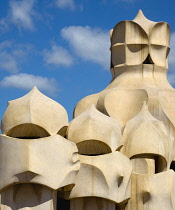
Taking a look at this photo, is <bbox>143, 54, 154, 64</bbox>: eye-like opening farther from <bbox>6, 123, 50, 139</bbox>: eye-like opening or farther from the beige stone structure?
<bbox>6, 123, 50, 139</bbox>: eye-like opening

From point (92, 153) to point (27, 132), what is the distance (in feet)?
7.98

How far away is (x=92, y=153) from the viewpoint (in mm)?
17203

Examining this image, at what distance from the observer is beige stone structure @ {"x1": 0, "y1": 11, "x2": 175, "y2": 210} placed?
15.1m

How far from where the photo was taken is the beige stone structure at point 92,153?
15.1 metres

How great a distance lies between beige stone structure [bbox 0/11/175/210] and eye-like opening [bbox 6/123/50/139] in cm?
3

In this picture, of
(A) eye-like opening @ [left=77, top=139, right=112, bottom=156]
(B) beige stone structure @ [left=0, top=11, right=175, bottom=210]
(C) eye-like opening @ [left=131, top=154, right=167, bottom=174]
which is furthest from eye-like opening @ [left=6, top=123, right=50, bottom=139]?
(C) eye-like opening @ [left=131, top=154, right=167, bottom=174]

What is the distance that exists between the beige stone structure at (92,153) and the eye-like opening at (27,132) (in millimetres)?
31

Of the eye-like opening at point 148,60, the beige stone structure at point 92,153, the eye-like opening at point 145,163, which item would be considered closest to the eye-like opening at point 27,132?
the beige stone structure at point 92,153

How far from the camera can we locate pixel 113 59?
75.2ft

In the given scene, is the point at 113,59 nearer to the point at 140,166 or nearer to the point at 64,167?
the point at 140,166

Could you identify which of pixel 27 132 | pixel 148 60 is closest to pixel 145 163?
pixel 27 132

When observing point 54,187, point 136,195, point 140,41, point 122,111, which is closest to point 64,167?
point 54,187

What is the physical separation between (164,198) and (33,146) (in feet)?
17.2

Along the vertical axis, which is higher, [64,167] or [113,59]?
[113,59]
